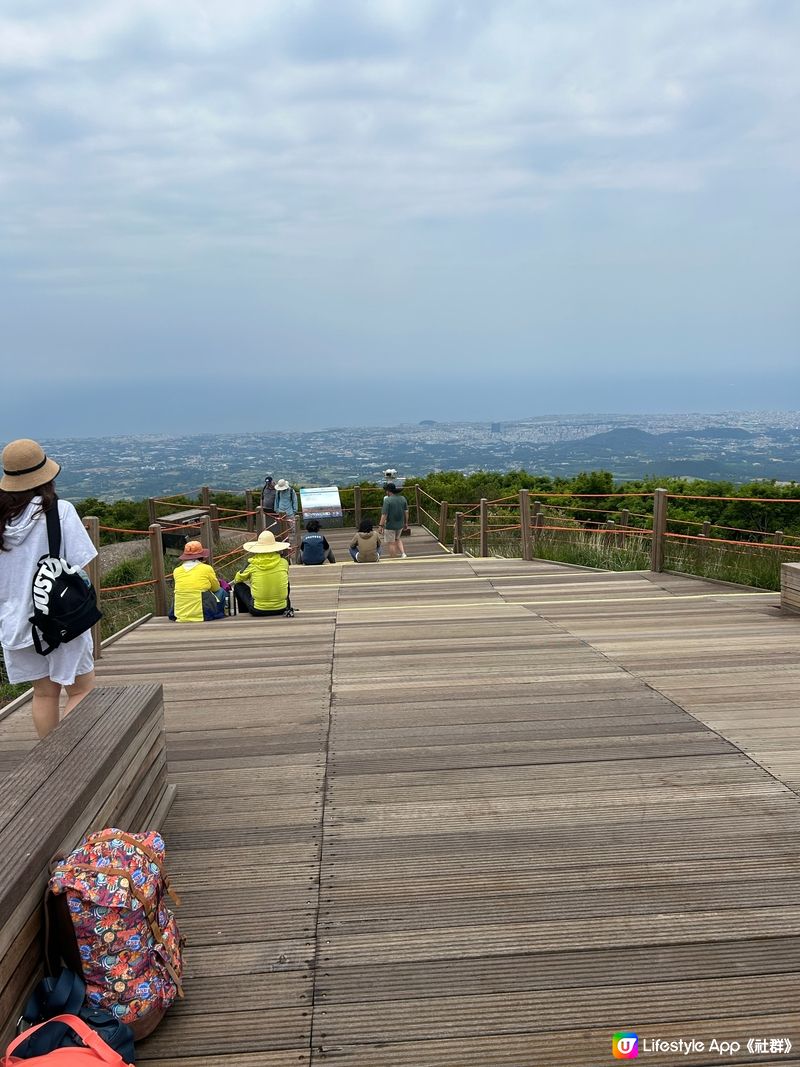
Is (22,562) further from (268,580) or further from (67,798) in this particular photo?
(268,580)

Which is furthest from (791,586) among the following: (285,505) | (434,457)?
(434,457)

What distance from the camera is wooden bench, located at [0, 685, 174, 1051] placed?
1760mm

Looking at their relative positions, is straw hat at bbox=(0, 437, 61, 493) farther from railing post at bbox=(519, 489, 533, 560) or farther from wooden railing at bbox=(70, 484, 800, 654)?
railing post at bbox=(519, 489, 533, 560)

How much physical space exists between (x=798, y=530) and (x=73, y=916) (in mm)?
19329

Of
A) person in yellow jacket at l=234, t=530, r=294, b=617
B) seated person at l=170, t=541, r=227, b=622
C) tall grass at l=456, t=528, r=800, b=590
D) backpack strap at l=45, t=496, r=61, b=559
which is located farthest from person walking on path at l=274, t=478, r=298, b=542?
backpack strap at l=45, t=496, r=61, b=559

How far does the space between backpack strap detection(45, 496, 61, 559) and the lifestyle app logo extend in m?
2.48

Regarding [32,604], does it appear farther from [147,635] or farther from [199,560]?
[199,560]

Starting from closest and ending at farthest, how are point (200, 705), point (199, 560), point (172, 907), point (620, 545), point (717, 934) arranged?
point (717, 934)
point (172, 907)
point (200, 705)
point (199, 560)
point (620, 545)

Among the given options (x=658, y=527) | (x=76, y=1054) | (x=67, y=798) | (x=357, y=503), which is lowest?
(x=357, y=503)

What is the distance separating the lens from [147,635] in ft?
21.1

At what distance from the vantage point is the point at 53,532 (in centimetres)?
317

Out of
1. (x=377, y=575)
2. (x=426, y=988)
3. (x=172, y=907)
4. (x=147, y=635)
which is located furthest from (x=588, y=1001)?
(x=377, y=575)

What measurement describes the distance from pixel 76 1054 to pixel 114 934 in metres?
0.28

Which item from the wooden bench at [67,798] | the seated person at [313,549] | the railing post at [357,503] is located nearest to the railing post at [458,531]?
the seated person at [313,549]
